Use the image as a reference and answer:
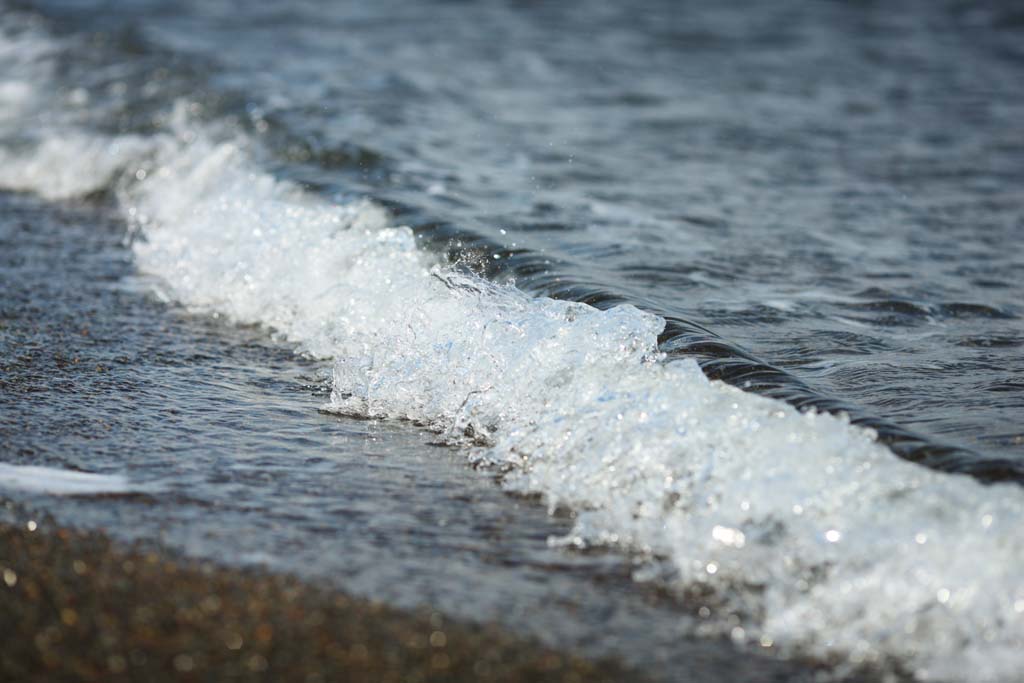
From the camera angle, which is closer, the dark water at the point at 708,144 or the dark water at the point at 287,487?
the dark water at the point at 287,487

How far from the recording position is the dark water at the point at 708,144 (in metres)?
5.23

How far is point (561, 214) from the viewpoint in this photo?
22.9 ft

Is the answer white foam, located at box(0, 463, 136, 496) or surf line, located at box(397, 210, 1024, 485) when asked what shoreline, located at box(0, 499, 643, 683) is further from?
surf line, located at box(397, 210, 1024, 485)

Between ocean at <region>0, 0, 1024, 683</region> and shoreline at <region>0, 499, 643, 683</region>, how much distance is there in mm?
114

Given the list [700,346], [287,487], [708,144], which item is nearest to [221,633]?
[287,487]

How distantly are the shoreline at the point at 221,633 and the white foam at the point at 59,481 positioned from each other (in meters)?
0.45

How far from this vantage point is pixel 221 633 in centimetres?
269

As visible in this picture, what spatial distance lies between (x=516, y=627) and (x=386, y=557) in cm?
50

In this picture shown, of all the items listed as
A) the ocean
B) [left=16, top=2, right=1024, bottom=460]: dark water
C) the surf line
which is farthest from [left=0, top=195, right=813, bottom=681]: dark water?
[left=16, top=2, right=1024, bottom=460]: dark water

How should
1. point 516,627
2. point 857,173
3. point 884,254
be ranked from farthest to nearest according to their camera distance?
point 857,173 → point 884,254 → point 516,627

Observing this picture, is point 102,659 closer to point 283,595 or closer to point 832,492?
point 283,595

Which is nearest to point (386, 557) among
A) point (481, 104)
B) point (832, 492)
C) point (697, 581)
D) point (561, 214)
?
point (697, 581)

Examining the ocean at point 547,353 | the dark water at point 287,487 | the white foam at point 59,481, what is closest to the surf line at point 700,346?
the ocean at point 547,353

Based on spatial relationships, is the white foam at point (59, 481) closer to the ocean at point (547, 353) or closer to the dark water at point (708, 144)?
the ocean at point (547, 353)
